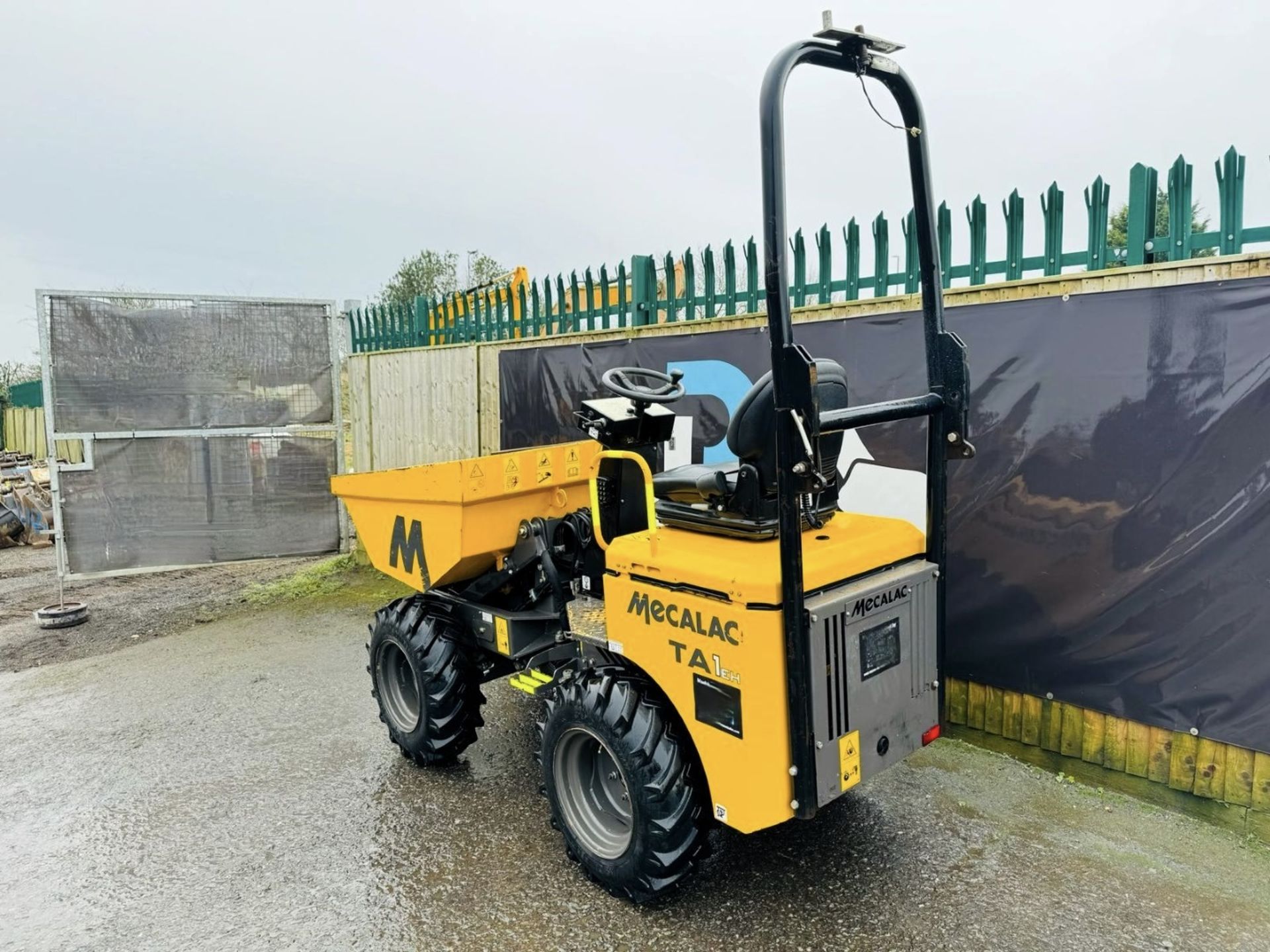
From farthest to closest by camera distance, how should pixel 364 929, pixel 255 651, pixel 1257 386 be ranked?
pixel 255 651 → pixel 1257 386 → pixel 364 929

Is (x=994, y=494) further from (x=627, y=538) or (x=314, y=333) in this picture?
(x=314, y=333)

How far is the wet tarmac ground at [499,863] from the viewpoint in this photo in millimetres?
2668

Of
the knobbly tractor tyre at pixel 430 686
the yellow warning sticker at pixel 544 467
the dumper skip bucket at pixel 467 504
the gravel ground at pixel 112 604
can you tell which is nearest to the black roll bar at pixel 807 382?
the dumper skip bucket at pixel 467 504

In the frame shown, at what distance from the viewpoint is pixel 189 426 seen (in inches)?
277

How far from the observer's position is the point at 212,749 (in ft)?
13.8

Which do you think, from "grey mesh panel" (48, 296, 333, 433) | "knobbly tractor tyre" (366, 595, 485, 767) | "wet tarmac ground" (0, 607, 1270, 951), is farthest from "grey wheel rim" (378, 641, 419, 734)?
"grey mesh panel" (48, 296, 333, 433)

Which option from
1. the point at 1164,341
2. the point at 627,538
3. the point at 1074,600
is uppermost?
the point at 1164,341

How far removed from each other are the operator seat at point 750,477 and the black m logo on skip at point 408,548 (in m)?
1.46

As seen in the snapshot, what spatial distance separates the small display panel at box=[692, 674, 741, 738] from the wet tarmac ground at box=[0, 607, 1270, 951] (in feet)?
2.40

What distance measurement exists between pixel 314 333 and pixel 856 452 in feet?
17.5

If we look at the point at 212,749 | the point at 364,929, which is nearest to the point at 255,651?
the point at 212,749

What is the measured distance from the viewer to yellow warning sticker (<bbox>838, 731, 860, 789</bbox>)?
247 cm

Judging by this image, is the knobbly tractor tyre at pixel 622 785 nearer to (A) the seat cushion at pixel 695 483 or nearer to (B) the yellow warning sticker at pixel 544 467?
(A) the seat cushion at pixel 695 483

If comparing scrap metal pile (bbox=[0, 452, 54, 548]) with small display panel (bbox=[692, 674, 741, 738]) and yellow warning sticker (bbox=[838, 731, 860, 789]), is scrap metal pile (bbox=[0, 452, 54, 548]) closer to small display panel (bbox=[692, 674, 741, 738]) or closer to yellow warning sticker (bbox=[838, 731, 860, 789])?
small display panel (bbox=[692, 674, 741, 738])
